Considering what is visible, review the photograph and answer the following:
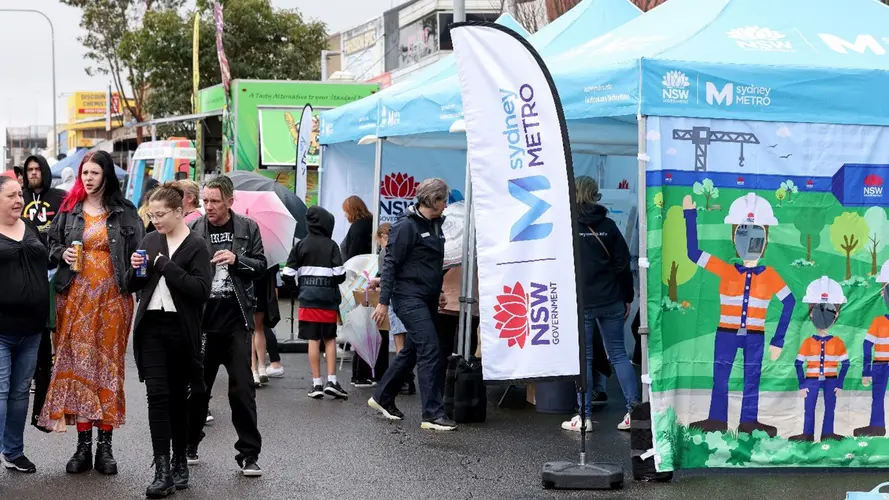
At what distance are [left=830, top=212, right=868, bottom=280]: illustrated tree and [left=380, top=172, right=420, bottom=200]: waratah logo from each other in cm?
622

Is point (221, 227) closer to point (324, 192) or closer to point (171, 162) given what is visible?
point (324, 192)

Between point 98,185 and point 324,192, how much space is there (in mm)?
7561

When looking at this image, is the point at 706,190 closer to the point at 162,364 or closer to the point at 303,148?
the point at 162,364

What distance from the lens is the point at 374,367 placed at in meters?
11.8

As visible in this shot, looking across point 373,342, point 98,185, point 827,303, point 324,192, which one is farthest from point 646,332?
point 324,192

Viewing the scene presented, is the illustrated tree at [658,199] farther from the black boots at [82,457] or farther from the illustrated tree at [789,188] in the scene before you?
the black boots at [82,457]

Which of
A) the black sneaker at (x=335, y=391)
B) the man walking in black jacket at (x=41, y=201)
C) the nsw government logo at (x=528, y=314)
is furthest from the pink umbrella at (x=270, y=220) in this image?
the nsw government logo at (x=528, y=314)

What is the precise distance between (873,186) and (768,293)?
99 centimetres

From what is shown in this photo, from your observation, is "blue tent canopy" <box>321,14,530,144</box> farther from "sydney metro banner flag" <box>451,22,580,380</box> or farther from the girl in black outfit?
the girl in black outfit

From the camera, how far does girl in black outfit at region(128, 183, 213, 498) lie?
23.1 ft

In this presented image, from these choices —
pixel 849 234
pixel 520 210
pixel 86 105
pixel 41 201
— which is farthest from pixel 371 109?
pixel 86 105

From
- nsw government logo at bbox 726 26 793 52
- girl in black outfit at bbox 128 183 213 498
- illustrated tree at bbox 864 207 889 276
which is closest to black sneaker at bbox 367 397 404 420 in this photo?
girl in black outfit at bbox 128 183 213 498

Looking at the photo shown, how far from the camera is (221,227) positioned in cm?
790

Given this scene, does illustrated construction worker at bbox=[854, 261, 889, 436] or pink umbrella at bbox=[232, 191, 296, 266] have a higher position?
pink umbrella at bbox=[232, 191, 296, 266]
